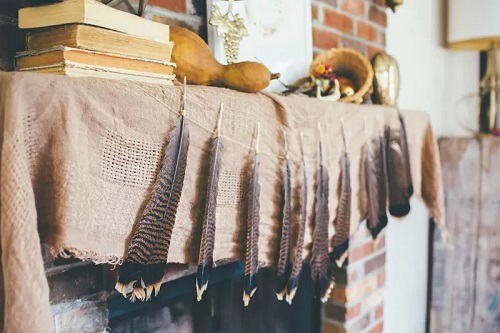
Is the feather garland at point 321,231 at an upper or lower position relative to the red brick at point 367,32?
lower

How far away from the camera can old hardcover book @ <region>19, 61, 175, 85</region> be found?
608 millimetres

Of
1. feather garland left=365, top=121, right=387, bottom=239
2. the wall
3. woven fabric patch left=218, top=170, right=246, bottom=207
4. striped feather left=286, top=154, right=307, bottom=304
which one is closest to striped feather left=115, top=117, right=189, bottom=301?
woven fabric patch left=218, top=170, right=246, bottom=207

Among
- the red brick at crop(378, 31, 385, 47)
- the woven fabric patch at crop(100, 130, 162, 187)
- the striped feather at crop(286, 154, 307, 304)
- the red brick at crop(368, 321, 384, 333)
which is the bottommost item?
the red brick at crop(368, 321, 384, 333)

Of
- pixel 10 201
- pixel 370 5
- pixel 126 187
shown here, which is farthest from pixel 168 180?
pixel 370 5

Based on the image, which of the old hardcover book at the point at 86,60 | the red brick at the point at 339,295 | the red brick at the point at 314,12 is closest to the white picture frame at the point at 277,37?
the red brick at the point at 314,12

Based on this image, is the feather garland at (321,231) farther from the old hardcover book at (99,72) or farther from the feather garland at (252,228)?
the old hardcover book at (99,72)

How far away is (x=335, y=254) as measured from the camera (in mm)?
1117

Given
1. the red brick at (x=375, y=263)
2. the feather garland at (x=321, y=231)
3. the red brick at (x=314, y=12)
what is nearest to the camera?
the feather garland at (x=321, y=231)

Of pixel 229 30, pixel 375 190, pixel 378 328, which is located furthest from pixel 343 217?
pixel 378 328

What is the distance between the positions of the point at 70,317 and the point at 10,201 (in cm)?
32

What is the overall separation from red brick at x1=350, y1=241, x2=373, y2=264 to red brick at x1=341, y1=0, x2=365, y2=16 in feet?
2.48

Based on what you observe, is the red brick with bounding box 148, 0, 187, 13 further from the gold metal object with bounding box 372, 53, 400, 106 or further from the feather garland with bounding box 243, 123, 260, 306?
the gold metal object with bounding box 372, 53, 400, 106

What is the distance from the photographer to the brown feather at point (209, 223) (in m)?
0.76

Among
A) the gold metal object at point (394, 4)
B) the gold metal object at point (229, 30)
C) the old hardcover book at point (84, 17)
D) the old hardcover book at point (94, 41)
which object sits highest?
the gold metal object at point (394, 4)
